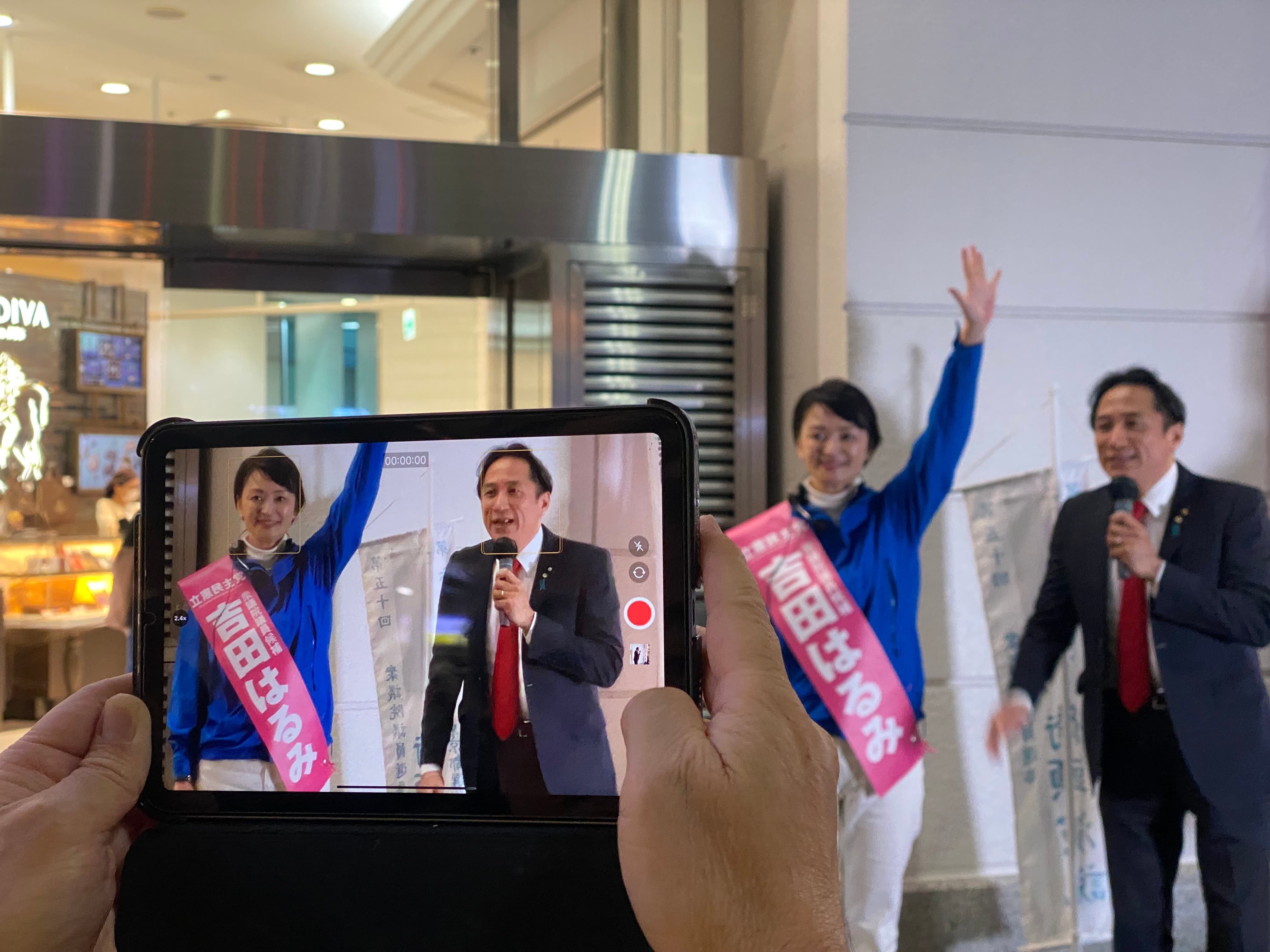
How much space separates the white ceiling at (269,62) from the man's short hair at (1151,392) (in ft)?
5.26

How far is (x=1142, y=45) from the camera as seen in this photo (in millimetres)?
2557

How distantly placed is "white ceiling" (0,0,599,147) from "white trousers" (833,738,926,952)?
1.98 metres

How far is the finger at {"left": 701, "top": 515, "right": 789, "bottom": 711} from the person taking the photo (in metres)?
0.65

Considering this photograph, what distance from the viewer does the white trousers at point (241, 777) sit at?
2.46 feet

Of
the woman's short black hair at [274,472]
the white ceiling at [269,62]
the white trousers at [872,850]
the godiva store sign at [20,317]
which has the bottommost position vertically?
the white trousers at [872,850]

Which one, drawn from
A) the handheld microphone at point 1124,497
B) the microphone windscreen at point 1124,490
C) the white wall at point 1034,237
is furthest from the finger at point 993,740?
the microphone windscreen at point 1124,490

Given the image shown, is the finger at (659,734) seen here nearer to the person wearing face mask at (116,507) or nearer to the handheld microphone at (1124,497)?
the handheld microphone at (1124,497)

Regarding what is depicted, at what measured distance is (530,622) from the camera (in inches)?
29.0

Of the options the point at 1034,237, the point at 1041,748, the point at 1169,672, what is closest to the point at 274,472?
the point at 1169,672

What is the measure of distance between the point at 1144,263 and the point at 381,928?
2.56 metres

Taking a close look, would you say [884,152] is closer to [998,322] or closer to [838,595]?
[998,322]

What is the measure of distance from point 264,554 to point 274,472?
0.21 feet

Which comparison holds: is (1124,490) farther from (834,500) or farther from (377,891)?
Result: (377,891)

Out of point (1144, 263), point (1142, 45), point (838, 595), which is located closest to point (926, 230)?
point (1144, 263)
